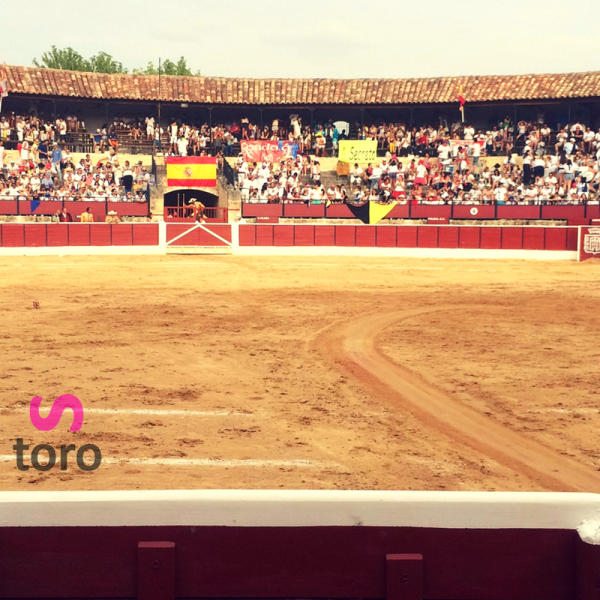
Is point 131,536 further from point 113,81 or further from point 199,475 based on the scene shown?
point 113,81

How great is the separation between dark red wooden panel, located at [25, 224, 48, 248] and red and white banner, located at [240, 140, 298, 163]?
10.6 meters

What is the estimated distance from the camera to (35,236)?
2539 cm

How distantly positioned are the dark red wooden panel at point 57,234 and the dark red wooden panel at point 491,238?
1399 cm

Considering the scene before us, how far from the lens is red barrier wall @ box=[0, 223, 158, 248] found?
25234 mm

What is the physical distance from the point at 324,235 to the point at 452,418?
62.8 feet

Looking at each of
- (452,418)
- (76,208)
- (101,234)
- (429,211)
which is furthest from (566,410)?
(76,208)

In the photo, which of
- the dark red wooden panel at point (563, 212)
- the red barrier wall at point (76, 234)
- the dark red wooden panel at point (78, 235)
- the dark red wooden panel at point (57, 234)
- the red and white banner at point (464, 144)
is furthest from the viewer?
the red and white banner at point (464, 144)

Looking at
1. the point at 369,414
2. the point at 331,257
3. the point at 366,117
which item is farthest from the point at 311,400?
the point at 366,117

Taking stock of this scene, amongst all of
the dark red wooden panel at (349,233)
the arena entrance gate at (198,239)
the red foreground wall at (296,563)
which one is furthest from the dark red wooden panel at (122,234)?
the red foreground wall at (296,563)

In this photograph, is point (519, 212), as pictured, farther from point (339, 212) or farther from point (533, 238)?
point (339, 212)

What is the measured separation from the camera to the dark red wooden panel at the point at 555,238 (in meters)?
25.5

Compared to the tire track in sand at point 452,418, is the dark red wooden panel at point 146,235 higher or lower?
higher

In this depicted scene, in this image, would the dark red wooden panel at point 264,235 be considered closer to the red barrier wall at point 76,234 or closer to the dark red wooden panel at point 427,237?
the red barrier wall at point 76,234

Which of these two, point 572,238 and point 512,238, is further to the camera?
point 512,238
